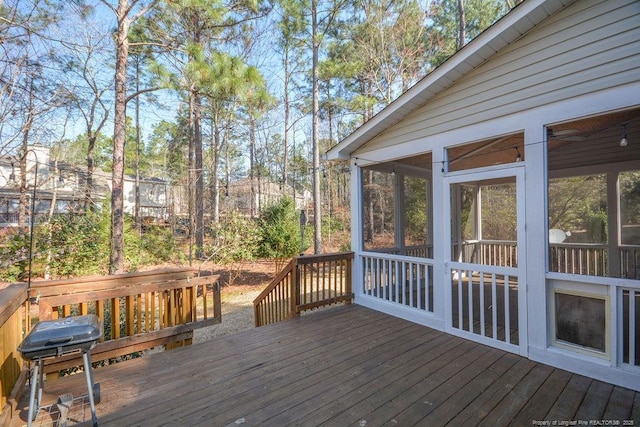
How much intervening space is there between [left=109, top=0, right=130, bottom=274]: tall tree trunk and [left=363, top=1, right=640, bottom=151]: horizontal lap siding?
247 inches

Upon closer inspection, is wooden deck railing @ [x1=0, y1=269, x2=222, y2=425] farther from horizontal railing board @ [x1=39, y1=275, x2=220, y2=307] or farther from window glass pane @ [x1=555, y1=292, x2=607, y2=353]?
window glass pane @ [x1=555, y1=292, x2=607, y2=353]

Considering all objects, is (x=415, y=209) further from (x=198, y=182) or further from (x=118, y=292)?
(x=198, y=182)

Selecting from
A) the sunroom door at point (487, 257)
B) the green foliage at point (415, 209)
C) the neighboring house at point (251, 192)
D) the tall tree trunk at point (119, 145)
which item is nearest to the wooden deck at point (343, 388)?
the sunroom door at point (487, 257)

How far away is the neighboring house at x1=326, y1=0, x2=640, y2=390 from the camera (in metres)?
2.63

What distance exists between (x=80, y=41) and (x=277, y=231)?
7520 millimetres

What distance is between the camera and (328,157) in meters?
5.35

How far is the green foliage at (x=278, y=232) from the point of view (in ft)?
35.0

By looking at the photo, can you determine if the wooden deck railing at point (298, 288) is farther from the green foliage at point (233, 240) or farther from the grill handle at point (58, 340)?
the green foliage at point (233, 240)

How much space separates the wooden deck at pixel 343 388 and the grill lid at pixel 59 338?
0.65 metres

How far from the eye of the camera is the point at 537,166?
2.97 m

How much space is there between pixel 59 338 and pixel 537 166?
164 inches

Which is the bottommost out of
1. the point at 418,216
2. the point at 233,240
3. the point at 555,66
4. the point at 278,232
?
the point at 233,240

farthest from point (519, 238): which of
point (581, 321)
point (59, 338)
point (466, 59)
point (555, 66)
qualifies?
point (59, 338)

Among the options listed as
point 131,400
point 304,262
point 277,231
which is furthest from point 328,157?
point 277,231
